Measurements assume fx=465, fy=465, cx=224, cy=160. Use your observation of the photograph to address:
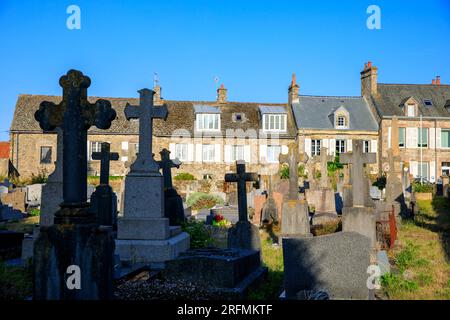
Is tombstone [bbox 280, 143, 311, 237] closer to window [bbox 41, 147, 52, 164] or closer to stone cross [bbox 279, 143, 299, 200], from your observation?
stone cross [bbox 279, 143, 299, 200]

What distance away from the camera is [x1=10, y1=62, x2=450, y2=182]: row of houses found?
38156 mm

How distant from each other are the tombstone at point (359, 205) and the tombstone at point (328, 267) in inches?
179

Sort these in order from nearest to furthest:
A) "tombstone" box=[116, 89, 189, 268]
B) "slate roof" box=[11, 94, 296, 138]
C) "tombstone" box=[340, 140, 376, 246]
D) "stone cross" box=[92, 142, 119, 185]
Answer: "tombstone" box=[116, 89, 189, 268]
"tombstone" box=[340, 140, 376, 246]
"stone cross" box=[92, 142, 119, 185]
"slate roof" box=[11, 94, 296, 138]

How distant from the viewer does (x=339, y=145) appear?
3859 centimetres

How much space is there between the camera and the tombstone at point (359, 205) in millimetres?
10648

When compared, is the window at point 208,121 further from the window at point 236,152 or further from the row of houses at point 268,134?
the window at point 236,152

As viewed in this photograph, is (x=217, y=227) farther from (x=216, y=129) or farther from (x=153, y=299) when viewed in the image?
(x=216, y=129)

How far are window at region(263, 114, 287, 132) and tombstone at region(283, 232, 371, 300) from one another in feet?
111

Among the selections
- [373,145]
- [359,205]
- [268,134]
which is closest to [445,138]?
[373,145]

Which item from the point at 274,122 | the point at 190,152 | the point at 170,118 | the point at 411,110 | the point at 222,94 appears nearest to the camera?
the point at 190,152

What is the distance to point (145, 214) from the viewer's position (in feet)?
29.9

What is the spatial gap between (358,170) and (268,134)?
27974mm

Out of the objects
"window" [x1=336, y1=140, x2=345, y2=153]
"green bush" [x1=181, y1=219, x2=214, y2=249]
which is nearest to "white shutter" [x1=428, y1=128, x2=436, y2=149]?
"window" [x1=336, y1=140, x2=345, y2=153]

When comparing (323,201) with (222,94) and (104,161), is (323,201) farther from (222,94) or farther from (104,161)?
(222,94)
